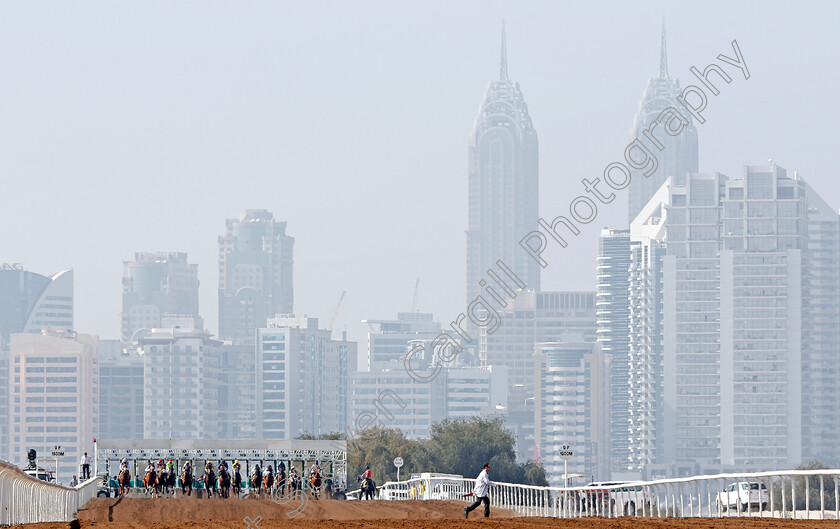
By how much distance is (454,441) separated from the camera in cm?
13338

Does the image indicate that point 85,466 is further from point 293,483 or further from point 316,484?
point 316,484

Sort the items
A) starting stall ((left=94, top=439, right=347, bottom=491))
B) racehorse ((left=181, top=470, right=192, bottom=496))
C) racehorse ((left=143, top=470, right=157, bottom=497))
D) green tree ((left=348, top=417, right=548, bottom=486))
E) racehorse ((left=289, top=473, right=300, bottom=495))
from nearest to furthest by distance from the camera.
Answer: racehorse ((left=289, top=473, right=300, bottom=495)), racehorse ((left=181, top=470, right=192, bottom=496)), racehorse ((left=143, top=470, right=157, bottom=497)), starting stall ((left=94, top=439, right=347, bottom=491)), green tree ((left=348, top=417, right=548, bottom=486))

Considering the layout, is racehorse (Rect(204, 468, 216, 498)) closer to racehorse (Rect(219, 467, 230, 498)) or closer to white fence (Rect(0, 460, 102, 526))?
racehorse (Rect(219, 467, 230, 498))

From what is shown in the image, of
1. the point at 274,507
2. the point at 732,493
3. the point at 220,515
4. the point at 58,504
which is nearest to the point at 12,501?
the point at 58,504

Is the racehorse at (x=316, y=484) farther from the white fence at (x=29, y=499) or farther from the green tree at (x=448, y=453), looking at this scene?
the green tree at (x=448, y=453)

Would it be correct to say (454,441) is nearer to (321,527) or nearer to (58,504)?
(58,504)

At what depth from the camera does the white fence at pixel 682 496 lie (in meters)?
30.4

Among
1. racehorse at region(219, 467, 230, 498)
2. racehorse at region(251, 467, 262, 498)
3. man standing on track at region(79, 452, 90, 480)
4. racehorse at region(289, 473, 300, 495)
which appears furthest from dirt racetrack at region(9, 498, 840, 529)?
man standing on track at region(79, 452, 90, 480)

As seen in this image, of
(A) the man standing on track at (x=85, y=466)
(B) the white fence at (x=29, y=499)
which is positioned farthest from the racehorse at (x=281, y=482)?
(B) the white fence at (x=29, y=499)

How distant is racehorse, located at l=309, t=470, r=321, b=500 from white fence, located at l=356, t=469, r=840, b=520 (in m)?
4.26

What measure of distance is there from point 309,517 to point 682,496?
12974 millimetres

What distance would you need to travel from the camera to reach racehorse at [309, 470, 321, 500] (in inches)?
2351

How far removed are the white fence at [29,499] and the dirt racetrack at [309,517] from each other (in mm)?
691

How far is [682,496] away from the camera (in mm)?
34750
